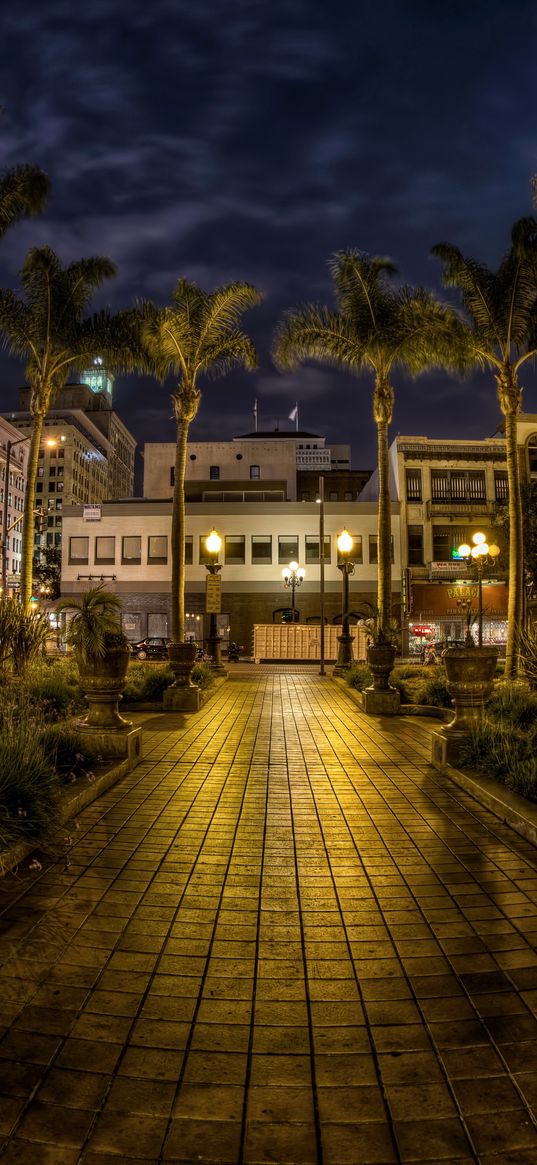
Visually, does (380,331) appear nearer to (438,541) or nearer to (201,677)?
(201,677)

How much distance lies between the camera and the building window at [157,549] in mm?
46844

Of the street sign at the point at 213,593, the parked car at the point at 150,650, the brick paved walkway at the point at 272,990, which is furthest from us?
the parked car at the point at 150,650

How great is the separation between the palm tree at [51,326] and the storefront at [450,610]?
Answer: 1222 inches

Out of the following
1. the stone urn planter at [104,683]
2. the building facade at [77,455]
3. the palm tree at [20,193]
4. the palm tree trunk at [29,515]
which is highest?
the building facade at [77,455]

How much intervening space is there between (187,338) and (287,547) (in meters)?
28.4

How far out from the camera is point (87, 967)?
3350 millimetres

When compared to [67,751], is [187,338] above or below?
above

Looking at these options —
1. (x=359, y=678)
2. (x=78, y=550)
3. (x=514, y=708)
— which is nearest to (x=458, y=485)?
(x=78, y=550)

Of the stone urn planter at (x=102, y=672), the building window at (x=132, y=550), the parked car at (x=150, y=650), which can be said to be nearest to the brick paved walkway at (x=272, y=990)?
the stone urn planter at (x=102, y=672)

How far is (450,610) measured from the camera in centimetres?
4675

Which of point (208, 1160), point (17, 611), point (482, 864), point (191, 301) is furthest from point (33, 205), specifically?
point (208, 1160)

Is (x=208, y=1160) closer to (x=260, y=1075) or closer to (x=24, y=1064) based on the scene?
(x=260, y=1075)

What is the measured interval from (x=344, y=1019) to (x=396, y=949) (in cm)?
73

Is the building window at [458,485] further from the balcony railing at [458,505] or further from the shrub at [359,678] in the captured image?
the shrub at [359,678]
